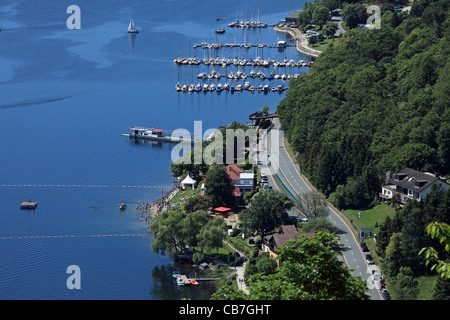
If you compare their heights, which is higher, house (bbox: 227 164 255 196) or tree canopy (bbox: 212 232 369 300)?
tree canopy (bbox: 212 232 369 300)

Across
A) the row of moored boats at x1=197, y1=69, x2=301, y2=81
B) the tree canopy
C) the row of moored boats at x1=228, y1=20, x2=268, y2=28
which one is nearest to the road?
the tree canopy

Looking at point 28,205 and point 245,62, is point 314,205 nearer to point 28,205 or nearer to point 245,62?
point 28,205

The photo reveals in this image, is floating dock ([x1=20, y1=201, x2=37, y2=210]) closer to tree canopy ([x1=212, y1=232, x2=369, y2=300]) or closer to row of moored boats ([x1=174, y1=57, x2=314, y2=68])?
tree canopy ([x1=212, y1=232, x2=369, y2=300])

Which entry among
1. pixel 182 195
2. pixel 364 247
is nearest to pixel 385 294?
pixel 364 247

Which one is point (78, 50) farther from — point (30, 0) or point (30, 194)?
point (30, 194)

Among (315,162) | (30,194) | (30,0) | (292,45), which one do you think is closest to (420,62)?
A: (315,162)

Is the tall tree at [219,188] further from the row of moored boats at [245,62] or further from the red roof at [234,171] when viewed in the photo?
the row of moored boats at [245,62]
